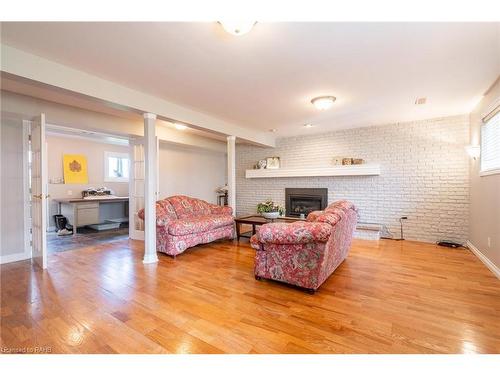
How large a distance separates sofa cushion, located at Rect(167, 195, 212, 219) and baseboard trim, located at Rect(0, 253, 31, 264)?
2.30 metres

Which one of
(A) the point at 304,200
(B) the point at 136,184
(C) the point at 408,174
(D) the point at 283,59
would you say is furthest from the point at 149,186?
(C) the point at 408,174

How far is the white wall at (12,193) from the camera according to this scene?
3453 mm

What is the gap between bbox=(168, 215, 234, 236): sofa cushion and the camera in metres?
3.65

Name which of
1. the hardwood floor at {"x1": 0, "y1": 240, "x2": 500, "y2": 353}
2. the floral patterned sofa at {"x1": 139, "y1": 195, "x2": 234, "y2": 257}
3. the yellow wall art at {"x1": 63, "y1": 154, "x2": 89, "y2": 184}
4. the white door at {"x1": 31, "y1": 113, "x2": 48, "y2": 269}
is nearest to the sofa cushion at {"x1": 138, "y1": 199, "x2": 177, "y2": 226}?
the floral patterned sofa at {"x1": 139, "y1": 195, "x2": 234, "y2": 257}

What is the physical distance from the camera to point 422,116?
4441 millimetres

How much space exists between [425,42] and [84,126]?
465 cm

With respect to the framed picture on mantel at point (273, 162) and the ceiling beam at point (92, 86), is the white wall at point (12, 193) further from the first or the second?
the framed picture on mantel at point (273, 162)

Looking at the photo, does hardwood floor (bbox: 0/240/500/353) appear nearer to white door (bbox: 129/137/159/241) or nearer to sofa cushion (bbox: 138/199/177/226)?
sofa cushion (bbox: 138/199/177/226)

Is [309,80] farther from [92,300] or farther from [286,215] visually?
[286,215]

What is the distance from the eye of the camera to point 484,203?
3295mm

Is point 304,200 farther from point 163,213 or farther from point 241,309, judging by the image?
point 241,309

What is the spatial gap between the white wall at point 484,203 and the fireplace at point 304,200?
268 centimetres

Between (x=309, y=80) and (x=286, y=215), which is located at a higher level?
(x=309, y=80)
